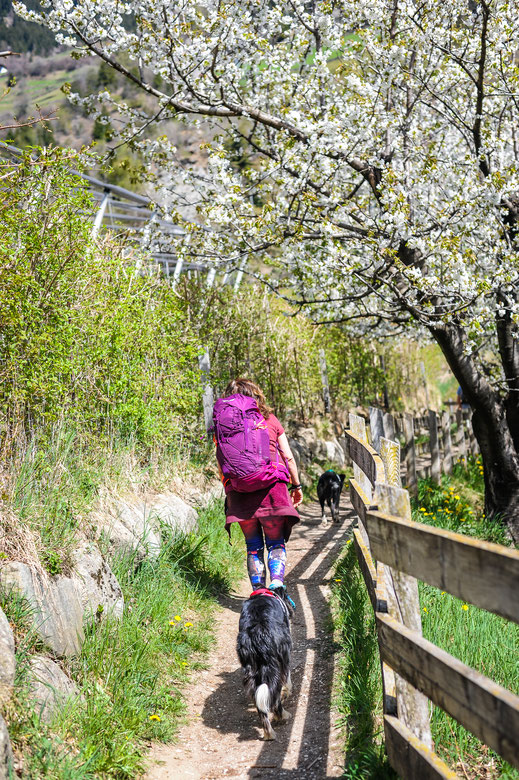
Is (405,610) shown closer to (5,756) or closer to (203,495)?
(5,756)

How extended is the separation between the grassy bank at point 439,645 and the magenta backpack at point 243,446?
115cm

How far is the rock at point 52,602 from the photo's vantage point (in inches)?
139

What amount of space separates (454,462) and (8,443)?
9.59 meters

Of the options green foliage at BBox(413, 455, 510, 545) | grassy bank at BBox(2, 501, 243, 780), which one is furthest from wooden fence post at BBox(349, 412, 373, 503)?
green foliage at BBox(413, 455, 510, 545)

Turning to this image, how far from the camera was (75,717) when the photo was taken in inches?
131

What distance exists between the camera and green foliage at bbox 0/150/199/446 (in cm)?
482

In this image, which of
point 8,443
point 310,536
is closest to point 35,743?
point 8,443

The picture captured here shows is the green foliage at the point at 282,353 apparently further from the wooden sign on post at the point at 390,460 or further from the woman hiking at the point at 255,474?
the wooden sign on post at the point at 390,460

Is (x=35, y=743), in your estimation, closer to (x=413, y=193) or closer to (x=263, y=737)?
(x=263, y=737)

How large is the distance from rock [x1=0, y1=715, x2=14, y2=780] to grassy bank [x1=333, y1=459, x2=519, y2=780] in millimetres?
1413

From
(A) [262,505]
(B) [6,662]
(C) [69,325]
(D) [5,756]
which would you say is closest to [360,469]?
(A) [262,505]

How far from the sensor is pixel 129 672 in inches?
158

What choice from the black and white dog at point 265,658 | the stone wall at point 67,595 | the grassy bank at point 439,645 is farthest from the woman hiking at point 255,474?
the stone wall at point 67,595

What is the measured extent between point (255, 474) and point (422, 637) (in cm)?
228
